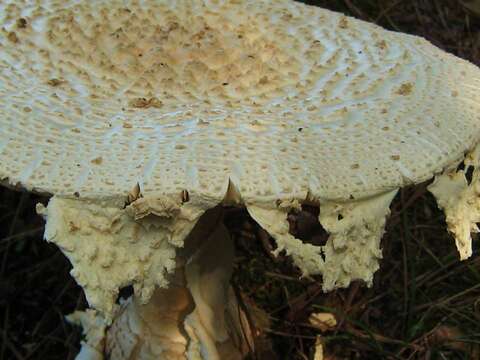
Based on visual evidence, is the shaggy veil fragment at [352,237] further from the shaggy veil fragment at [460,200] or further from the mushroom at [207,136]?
the shaggy veil fragment at [460,200]

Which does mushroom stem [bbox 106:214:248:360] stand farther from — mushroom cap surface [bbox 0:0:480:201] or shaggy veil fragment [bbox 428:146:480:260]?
shaggy veil fragment [bbox 428:146:480:260]

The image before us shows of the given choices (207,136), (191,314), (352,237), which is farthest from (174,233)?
(191,314)

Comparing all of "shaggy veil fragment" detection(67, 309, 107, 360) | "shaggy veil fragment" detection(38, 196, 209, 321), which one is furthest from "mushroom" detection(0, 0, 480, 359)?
"shaggy veil fragment" detection(67, 309, 107, 360)

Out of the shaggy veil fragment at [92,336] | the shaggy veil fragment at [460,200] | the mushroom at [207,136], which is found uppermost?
the mushroom at [207,136]

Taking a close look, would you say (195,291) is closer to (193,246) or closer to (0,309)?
(193,246)

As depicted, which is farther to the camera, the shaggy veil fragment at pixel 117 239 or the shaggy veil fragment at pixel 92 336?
the shaggy veil fragment at pixel 92 336

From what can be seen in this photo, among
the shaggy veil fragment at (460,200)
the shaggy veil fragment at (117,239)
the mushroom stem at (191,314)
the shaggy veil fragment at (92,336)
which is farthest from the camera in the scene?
the shaggy veil fragment at (92,336)

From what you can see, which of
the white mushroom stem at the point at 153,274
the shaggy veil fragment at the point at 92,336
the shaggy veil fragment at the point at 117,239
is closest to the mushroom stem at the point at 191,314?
the white mushroom stem at the point at 153,274
